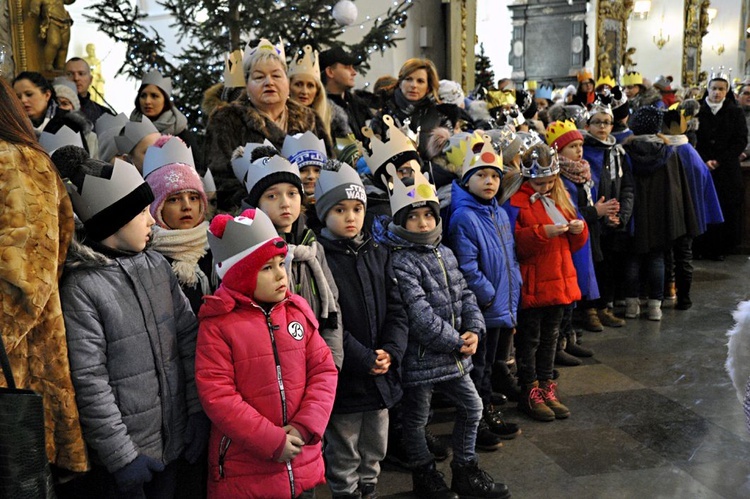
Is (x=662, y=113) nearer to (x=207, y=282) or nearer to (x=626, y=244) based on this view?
(x=626, y=244)

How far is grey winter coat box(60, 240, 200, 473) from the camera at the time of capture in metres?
2.40

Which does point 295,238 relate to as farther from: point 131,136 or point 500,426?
point 500,426

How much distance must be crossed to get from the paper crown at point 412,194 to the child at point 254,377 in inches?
40.6

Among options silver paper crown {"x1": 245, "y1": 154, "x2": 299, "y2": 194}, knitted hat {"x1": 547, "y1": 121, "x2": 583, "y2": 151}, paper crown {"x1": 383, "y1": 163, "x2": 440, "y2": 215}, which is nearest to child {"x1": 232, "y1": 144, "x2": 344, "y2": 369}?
silver paper crown {"x1": 245, "y1": 154, "x2": 299, "y2": 194}

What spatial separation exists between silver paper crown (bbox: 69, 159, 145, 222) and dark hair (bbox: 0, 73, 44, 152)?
0.31 m

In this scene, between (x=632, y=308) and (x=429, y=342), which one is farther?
(x=632, y=308)

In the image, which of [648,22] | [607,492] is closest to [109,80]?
[607,492]

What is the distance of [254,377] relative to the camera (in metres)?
2.62

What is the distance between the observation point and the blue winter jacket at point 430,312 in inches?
140

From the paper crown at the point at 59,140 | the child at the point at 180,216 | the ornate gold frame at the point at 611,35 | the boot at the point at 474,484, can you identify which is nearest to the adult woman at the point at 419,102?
the paper crown at the point at 59,140

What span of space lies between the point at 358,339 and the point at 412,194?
73 cm

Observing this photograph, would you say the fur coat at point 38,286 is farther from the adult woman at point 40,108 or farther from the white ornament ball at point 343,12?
the white ornament ball at point 343,12

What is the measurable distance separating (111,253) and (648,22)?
996 inches

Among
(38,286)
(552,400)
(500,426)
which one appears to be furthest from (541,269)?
(38,286)
